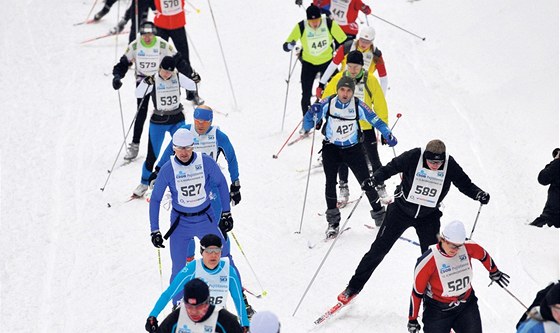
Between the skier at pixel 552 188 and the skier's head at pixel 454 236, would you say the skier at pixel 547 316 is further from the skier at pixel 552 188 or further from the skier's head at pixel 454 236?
the skier at pixel 552 188

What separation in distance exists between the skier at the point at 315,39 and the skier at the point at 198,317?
21.2 feet

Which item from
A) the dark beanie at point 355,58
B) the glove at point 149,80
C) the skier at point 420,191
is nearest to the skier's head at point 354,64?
the dark beanie at point 355,58

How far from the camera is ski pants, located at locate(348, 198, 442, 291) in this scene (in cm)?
834

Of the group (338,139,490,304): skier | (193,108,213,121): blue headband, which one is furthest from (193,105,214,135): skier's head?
(338,139,490,304): skier

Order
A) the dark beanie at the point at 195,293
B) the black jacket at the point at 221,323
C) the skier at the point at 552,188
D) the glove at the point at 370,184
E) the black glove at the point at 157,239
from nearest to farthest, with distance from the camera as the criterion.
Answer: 1. the dark beanie at the point at 195,293
2. the black jacket at the point at 221,323
3. the black glove at the point at 157,239
4. the glove at the point at 370,184
5. the skier at the point at 552,188

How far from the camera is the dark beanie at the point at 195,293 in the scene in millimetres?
6019

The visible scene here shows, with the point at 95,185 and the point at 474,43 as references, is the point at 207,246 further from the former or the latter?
the point at 474,43

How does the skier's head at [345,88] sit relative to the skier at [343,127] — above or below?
above

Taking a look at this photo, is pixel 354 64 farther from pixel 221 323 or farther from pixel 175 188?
pixel 221 323

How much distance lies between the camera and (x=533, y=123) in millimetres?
13844

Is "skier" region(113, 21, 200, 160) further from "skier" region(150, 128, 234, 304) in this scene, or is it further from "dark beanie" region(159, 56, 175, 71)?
"skier" region(150, 128, 234, 304)

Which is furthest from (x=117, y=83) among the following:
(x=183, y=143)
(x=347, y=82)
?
(x=183, y=143)

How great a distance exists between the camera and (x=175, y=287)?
6934 mm

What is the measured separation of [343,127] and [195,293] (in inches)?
154
